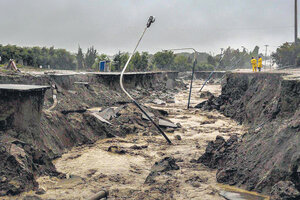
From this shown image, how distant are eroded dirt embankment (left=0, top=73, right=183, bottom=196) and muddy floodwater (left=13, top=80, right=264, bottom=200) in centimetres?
44

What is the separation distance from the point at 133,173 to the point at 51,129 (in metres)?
3.86

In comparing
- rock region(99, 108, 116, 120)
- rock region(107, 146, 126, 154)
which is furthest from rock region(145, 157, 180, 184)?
rock region(99, 108, 116, 120)

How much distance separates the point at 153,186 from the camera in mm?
8227

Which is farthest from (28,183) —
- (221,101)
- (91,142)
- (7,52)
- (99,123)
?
(7,52)

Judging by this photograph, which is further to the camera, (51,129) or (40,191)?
(51,129)

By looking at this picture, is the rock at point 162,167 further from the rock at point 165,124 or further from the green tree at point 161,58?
the green tree at point 161,58

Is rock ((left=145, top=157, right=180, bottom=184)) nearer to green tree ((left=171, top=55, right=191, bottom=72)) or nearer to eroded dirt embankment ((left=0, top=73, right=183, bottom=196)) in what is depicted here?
eroded dirt embankment ((left=0, top=73, right=183, bottom=196))

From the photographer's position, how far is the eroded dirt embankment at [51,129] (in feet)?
24.7

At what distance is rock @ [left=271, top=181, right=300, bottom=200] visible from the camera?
19.7 feet

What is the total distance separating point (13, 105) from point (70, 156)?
10.2ft

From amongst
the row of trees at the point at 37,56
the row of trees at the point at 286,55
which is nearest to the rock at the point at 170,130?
the row of trees at the point at 286,55

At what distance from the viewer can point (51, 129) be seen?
11.3m

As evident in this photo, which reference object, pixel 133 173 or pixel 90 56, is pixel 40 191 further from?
pixel 90 56

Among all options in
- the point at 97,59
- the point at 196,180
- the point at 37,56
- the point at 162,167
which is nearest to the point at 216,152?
the point at 196,180
